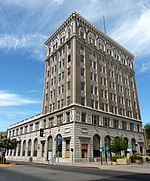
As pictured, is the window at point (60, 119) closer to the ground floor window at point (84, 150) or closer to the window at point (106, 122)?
the ground floor window at point (84, 150)

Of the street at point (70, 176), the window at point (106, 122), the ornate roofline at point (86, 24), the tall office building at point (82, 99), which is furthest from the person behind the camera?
the ornate roofline at point (86, 24)

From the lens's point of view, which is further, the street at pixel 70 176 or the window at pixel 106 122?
the window at pixel 106 122

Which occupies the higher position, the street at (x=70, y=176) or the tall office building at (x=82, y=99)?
the tall office building at (x=82, y=99)

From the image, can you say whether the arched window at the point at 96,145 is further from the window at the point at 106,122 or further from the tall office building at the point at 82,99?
the window at the point at 106,122

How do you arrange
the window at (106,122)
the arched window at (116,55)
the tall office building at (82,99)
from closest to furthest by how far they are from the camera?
1. the tall office building at (82,99)
2. the window at (106,122)
3. the arched window at (116,55)

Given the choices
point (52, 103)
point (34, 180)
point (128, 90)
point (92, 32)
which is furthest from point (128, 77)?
point (34, 180)

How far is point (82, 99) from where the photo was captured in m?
41.3

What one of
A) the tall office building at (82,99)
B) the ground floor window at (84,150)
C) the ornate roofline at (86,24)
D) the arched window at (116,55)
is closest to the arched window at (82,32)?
the tall office building at (82,99)

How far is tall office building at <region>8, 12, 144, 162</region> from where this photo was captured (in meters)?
38.9

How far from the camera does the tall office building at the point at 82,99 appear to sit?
128 feet

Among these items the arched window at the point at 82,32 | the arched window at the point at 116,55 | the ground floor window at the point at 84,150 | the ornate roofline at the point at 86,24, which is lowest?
the ground floor window at the point at 84,150

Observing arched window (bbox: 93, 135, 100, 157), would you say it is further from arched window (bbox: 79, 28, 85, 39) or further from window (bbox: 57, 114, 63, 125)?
arched window (bbox: 79, 28, 85, 39)

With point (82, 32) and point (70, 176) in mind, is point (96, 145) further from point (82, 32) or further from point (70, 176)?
point (82, 32)

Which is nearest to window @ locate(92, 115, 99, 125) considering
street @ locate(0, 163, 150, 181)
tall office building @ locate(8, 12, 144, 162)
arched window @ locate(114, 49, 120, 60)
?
tall office building @ locate(8, 12, 144, 162)
